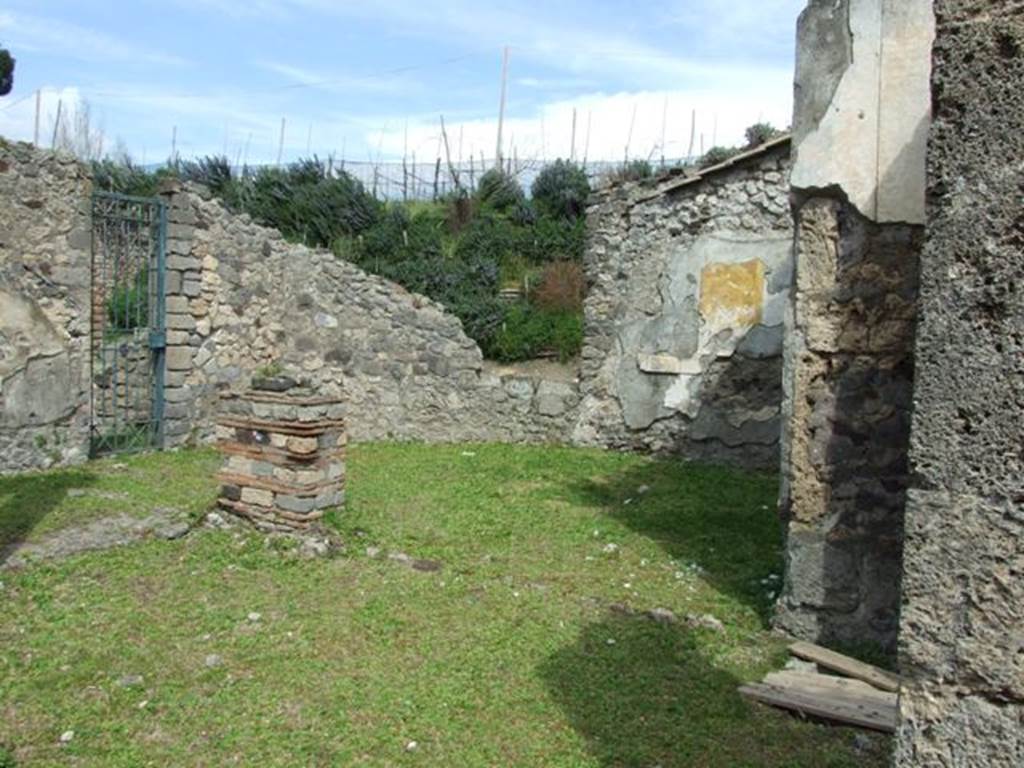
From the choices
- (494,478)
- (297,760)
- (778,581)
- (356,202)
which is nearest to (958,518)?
(297,760)

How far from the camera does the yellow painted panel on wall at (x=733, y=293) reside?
10180 millimetres

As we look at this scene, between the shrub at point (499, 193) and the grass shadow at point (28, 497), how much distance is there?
1500 cm

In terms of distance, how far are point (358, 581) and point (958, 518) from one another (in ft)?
14.2

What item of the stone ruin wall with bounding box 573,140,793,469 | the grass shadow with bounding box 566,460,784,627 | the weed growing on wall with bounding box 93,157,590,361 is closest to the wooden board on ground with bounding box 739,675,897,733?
the grass shadow with bounding box 566,460,784,627

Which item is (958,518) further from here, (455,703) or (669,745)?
(455,703)

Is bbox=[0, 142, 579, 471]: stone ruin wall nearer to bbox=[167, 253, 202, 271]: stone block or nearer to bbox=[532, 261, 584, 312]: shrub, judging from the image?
bbox=[167, 253, 202, 271]: stone block

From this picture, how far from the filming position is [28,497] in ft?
24.0

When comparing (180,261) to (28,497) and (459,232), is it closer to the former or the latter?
(28,497)

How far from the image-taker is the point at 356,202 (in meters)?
21.1

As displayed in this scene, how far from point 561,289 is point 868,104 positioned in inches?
481

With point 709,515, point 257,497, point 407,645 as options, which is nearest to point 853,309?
point 407,645

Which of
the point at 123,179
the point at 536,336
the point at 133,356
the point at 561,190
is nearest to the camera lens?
the point at 133,356

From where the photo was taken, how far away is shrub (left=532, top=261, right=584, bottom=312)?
54.7 feet

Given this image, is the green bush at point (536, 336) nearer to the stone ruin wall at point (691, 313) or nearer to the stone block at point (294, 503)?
the stone ruin wall at point (691, 313)
